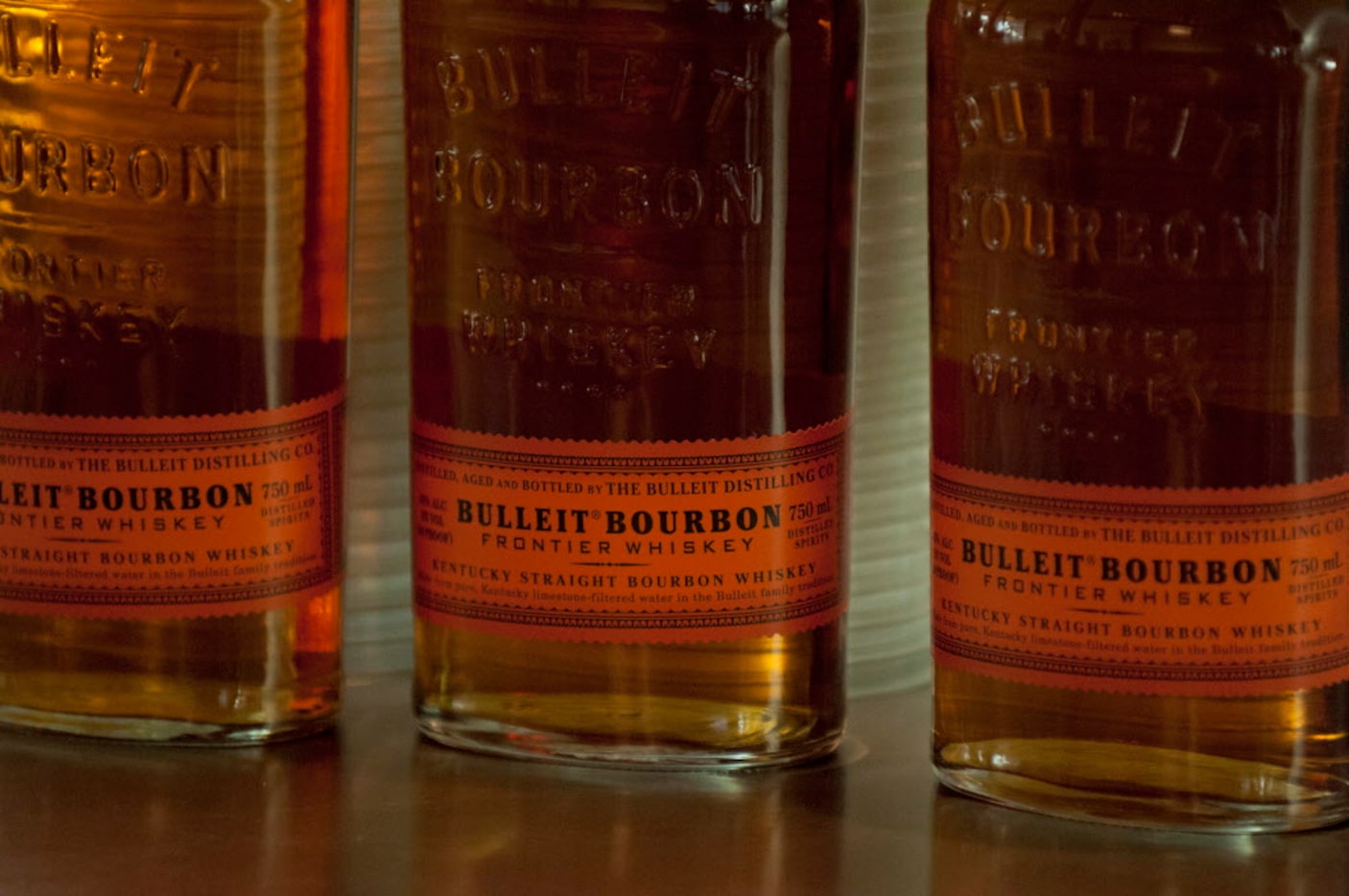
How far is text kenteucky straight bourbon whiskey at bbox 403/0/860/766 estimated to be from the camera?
726 millimetres

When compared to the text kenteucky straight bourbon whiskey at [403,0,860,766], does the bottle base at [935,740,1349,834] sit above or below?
below

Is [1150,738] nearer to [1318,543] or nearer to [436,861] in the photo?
[1318,543]

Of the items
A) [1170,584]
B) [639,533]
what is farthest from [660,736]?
[1170,584]

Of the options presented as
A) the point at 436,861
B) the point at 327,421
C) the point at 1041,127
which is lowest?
the point at 436,861

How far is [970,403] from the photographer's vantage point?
0.71 m

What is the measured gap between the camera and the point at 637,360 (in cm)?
74

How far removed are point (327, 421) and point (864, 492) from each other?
0.19 metres

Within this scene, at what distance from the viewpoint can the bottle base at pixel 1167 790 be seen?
692mm

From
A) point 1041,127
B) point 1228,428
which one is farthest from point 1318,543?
point 1041,127

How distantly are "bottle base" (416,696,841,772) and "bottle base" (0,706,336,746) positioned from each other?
75mm

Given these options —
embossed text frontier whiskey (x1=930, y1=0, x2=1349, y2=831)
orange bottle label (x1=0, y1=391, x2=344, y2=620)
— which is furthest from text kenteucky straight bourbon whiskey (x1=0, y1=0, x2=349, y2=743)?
embossed text frontier whiskey (x1=930, y1=0, x2=1349, y2=831)

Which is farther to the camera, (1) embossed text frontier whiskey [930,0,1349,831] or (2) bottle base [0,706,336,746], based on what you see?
(2) bottle base [0,706,336,746]

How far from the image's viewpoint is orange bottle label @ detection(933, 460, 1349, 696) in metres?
0.68

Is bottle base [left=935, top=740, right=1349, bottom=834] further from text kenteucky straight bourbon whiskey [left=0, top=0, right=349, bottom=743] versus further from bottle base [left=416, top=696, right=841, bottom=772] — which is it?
text kenteucky straight bourbon whiskey [left=0, top=0, right=349, bottom=743]
